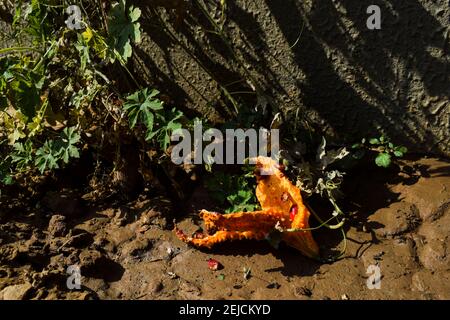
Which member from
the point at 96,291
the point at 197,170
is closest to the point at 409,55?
the point at 197,170

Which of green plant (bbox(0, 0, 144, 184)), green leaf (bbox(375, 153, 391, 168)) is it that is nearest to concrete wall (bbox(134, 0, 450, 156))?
green leaf (bbox(375, 153, 391, 168))

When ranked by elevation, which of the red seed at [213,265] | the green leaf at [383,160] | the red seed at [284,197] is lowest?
the red seed at [213,265]

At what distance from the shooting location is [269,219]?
8.36 feet

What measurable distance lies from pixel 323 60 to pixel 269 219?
2.66 feet

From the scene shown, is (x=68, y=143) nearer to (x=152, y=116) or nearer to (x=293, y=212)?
(x=152, y=116)

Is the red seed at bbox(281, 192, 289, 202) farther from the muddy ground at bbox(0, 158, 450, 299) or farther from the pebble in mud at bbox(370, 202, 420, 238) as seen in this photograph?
the pebble in mud at bbox(370, 202, 420, 238)

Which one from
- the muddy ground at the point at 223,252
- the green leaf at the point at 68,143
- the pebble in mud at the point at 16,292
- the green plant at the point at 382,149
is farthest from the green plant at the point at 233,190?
the pebble in mud at the point at 16,292

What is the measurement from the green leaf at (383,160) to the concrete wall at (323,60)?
19cm

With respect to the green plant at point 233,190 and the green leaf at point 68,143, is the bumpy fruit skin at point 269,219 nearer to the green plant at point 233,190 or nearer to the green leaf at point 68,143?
the green plant at point 233,190

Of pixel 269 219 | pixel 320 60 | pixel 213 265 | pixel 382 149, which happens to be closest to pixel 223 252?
pixel 213 265

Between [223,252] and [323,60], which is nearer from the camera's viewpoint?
[223,252]

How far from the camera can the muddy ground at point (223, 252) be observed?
2.40 meters

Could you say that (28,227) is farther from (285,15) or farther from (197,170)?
(285,15)

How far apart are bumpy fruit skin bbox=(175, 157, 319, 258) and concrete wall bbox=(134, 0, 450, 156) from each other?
476mm
